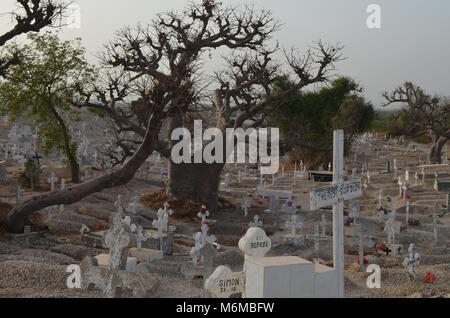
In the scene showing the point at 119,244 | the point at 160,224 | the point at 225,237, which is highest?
the point at 119,244

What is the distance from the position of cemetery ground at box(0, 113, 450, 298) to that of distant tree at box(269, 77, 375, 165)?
31.3 ft

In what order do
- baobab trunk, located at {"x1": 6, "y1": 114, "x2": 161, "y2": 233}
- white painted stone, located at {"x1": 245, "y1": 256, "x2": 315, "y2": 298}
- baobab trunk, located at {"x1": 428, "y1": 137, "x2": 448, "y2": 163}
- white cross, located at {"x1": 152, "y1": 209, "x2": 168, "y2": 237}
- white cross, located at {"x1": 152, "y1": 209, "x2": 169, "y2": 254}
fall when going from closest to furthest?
1. white painted stone, located at {"x1": 245, "y1": 256, "x2": 315, "y2": 298}
2. white cross, located at {"x1": 152, "y1": 209, "x2": 169, "y2": 254}
3. white cross, located at {"x1": 152, "y1": 209, "x2": 168, "y2": 237}
4. baobab trunk, located at {"x1": 6, "y1": 114, "x2": 161, "y2": 233}
5. baobab trunk, located at {"x1": 428, "y1": 137, "x2": 448, "y2": 163}

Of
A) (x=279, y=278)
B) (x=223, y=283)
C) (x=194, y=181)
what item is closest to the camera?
(x=223, y=283)

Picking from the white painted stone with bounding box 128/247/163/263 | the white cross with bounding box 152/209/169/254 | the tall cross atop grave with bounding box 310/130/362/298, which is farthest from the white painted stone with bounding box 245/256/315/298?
the white cross with bounding box 152/209/169/254

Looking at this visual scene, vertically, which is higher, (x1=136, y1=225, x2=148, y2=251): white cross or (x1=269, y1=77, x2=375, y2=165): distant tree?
(x1=269, y1=77, x2=375, y2=165): distant tree

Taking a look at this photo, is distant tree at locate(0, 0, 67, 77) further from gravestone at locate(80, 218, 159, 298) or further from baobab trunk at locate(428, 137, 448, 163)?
baobab trunk at locate(428, 137, 448, 163)

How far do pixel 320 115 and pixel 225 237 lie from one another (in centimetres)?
2670

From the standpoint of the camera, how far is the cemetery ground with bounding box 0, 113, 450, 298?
7.54m

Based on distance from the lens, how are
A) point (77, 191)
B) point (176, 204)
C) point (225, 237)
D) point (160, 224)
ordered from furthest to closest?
point (176, 204) → point (225, 237) → point (77, 191) → point (160, 224)

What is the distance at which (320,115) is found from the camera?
3872cm

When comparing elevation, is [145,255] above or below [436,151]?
below

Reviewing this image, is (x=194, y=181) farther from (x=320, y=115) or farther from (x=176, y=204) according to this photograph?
(x=320, y=115)

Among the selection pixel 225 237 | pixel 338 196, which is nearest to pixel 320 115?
pixel 225 237
